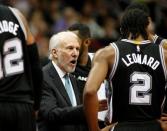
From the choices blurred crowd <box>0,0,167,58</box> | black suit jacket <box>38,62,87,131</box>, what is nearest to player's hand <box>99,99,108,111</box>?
black suit jacket <box>38,62,87,131</box>

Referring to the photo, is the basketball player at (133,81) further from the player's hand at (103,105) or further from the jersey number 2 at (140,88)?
the player's hand at (103,105)

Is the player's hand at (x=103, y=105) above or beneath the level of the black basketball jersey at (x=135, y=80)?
beneath

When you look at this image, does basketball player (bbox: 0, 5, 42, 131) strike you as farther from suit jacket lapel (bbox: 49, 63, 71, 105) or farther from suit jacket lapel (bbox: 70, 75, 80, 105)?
suit jacket lapel (bbox: 70, 75, 80, 105)

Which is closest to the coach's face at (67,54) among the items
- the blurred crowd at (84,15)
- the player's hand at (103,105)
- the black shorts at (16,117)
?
the player's hand at (103,105)

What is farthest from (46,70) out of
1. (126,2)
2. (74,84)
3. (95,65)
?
(126,2)

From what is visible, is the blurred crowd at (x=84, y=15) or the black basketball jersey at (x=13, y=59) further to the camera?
the blurred crowd at (x=84, y=15)

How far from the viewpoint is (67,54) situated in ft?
24.4

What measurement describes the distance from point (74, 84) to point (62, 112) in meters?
0.56

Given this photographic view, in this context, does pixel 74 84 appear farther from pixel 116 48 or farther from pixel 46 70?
pixel 116 48

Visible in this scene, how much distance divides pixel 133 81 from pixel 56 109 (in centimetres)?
91

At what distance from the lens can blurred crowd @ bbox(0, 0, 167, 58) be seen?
13906mm

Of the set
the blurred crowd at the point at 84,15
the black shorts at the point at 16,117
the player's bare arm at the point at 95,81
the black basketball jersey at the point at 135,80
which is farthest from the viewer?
the blurred crowd at the point at 84,15

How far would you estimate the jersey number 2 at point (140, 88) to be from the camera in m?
6.43

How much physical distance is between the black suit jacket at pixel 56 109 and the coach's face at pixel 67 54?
129 mm
